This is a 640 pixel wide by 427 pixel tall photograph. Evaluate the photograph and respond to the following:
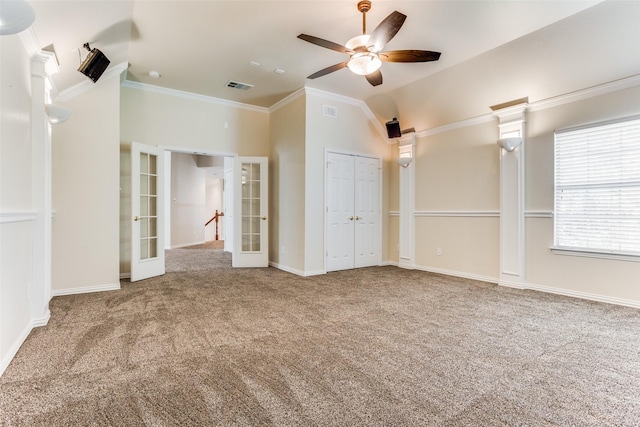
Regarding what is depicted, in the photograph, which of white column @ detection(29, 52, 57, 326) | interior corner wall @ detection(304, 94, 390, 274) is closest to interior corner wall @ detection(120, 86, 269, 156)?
interior corner wall @ detection(304, 94, 390, 274)

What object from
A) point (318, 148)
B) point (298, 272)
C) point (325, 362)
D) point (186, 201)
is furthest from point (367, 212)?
point (186, 201)

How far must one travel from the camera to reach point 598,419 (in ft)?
5.37

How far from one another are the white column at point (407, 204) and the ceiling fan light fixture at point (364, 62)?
301 centimetres

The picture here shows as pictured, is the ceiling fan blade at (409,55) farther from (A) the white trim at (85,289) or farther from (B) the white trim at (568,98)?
(A) the white trim at (85,289)

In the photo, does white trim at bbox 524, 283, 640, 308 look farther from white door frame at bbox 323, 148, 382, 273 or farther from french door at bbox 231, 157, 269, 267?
french door at bbox 231, 157, 269, 267

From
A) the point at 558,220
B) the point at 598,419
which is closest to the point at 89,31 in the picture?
the point at 598,419

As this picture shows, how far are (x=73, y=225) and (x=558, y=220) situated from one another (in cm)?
624

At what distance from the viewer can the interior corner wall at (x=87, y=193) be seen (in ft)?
12.6

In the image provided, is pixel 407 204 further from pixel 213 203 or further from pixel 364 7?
pixel 213 203

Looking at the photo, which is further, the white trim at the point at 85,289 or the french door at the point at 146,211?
the french door at the point at 146,211

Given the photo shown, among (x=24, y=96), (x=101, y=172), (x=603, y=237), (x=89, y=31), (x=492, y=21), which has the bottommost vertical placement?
(x=603, y=237)

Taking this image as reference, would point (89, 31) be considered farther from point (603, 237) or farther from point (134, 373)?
point (603, 237)

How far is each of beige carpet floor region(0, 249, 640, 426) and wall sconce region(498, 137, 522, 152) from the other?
204 centimetres

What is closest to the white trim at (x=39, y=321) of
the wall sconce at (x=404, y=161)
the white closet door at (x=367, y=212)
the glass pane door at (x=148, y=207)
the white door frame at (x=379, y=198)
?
the glass pane door at (x=148, y=207)
